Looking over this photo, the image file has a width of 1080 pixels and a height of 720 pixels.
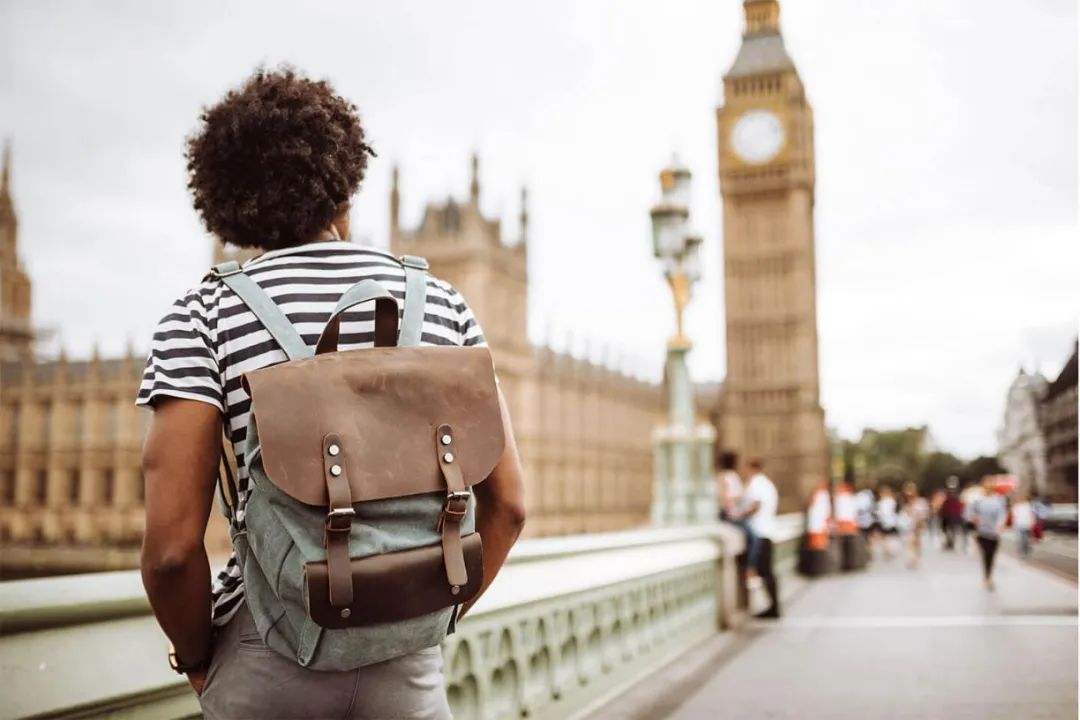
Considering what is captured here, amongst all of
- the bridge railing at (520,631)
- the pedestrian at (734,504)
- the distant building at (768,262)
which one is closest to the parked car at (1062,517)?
the bridge railing at (520,631)

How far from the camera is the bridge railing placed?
1.59 meters

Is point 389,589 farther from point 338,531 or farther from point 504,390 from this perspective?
point 504,390

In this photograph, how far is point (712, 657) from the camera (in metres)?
5.54

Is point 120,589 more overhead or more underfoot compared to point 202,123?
more underfoot

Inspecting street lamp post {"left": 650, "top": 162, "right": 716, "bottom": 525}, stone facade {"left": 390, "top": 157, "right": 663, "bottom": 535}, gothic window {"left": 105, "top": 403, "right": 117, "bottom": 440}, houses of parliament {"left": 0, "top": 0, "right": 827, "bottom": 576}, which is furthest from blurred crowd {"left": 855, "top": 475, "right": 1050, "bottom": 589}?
gothic window {"left": 105, "top": 403, "right": 117, "bottom": 440}

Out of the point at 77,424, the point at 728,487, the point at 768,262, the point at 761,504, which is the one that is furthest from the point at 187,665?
the point at 768,262

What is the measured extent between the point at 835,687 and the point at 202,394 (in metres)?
3.74

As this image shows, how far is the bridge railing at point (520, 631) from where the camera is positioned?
1.59 meters

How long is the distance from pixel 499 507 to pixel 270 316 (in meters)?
0.37

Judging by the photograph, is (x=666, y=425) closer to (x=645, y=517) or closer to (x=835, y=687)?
(x=835, y=687)

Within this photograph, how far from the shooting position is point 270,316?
1261 millimetres

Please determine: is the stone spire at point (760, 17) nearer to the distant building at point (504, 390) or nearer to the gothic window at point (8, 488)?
the distant building at point (504, 390)

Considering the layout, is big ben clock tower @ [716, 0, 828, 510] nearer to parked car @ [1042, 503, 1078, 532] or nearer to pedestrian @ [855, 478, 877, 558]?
pedestrian @ [855, 478, 877, 558]

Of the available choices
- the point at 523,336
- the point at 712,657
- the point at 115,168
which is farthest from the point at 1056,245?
the point at 523,336
